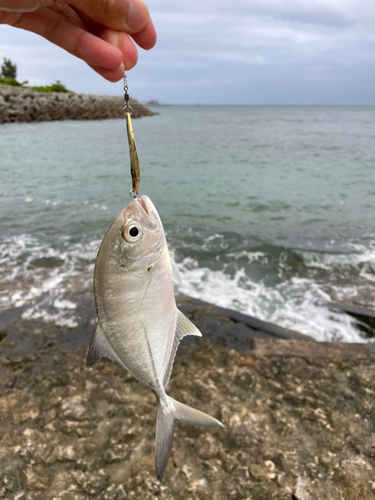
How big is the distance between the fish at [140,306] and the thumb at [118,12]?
98cm

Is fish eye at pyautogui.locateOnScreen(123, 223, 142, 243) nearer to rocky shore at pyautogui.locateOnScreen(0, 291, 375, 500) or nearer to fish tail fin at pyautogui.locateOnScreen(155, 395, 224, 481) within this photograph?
fish tail fin at pyautogui.locateOnScreen(155, 395, 224, 481)

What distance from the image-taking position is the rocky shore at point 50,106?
35.2 metres

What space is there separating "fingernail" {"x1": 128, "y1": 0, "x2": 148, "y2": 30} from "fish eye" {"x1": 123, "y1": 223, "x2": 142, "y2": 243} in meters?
1.13

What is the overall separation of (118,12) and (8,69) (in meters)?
64.7

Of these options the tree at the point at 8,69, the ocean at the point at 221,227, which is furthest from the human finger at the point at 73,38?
the tree at the point at 8,69

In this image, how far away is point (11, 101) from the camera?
116ft

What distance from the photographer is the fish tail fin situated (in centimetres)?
167

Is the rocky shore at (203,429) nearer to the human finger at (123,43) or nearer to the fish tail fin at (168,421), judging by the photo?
the fish tail fin at (168,421)

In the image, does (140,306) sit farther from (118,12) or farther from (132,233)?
(118,12)

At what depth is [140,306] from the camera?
5.34ft

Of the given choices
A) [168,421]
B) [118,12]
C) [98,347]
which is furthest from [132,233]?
[118,12]

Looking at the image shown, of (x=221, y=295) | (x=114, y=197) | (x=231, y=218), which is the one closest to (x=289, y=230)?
(x=231, y=218)

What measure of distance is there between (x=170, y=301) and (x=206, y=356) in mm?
2721

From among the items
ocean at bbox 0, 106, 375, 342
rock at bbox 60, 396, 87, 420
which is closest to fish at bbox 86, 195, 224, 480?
rock at bbox 60, 396, 87, 420
